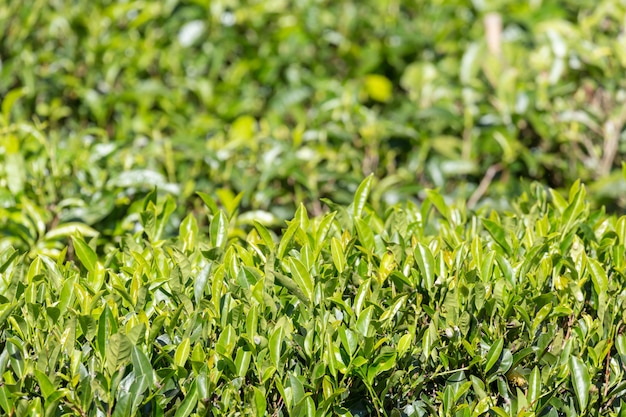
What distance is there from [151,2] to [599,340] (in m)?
4.06

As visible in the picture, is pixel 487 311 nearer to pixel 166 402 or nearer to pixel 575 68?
pixel 166 402

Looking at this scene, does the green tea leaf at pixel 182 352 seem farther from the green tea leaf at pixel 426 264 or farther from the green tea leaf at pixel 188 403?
the green tea leaf at pixel 426 264

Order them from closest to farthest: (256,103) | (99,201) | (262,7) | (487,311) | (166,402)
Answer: (166,402) → (487,311) → (99,201) → (256,103) → (262,7)

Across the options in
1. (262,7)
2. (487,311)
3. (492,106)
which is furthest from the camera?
(262,7)

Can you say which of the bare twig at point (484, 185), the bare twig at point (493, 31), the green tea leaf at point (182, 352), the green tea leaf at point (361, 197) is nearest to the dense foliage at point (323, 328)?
the green tea leaf at point (182, 352)

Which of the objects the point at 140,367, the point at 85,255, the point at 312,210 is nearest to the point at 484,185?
the point at 312,210

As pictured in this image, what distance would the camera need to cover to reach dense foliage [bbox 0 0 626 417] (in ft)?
7.43

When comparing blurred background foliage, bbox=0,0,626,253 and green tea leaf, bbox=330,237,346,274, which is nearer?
green tea leaf, bbox=330,237,346,274

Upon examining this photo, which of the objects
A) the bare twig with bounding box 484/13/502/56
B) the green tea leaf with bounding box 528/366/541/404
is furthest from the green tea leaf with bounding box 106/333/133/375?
the bare twig with bounding box 484/13/502/56

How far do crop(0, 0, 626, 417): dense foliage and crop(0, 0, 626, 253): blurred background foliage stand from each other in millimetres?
16

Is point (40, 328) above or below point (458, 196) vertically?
above

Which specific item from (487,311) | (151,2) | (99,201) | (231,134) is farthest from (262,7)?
(487,311)

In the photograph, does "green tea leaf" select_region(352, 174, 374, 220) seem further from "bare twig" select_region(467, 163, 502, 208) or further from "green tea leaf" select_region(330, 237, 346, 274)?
"bare twig" select_region(467, 163, 502, 208)

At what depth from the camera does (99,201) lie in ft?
11.4
